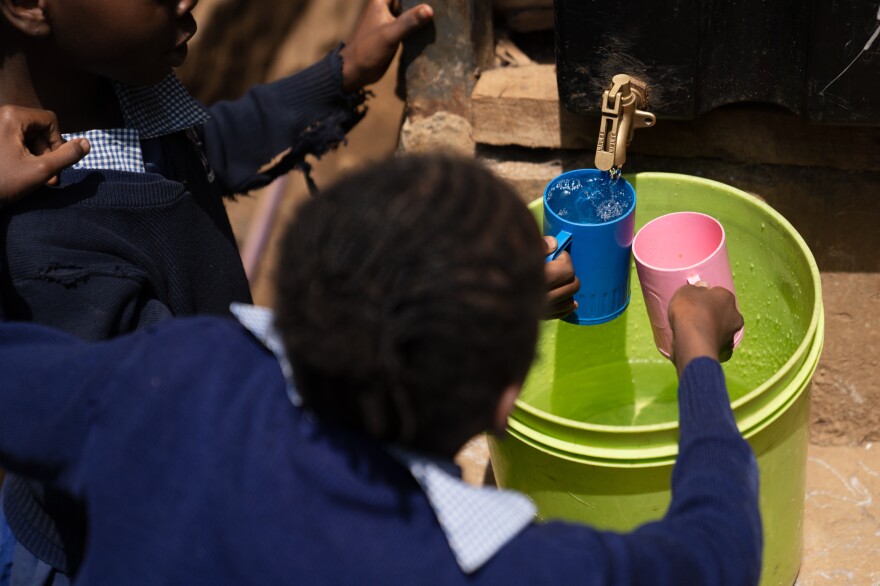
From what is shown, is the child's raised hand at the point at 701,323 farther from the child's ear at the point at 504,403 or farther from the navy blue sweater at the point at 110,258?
the navy blue sweater at the point at 110,258

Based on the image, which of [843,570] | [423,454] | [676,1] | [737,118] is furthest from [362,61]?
[843,570]

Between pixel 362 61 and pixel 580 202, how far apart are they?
0.54m

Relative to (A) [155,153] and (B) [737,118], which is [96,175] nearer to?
(A) [155,153]

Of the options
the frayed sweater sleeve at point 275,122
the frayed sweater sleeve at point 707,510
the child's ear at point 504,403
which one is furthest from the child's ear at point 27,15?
the frayed sweater sleeve at point 707,510

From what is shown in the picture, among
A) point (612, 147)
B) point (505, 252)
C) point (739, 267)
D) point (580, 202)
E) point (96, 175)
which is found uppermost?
point (505, 252)

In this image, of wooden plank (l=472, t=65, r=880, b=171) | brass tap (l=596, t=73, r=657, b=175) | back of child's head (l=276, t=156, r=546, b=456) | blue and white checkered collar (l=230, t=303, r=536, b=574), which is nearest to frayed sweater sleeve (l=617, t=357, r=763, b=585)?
blue and white checkered collar (l=230, t=303, r=536, b=574)

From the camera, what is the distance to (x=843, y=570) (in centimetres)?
206

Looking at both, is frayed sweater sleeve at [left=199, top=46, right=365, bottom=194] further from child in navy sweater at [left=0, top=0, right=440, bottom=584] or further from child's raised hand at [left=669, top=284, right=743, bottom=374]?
child's raised hand at [left=669, top=284, right=743, bottom=374]

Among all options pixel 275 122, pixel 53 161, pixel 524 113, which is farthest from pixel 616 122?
pixel 53 161

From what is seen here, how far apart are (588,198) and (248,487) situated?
3.37ft

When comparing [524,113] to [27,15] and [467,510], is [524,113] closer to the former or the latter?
[27,15]

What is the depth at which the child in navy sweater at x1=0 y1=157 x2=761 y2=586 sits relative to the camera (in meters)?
0.83

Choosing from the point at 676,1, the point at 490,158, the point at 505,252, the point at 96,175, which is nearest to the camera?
the point at 505,252

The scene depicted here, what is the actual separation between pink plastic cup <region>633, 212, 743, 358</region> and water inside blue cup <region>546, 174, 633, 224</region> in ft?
0.24
